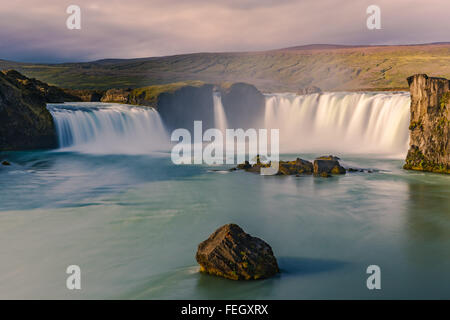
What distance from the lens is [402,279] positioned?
26.8 ft

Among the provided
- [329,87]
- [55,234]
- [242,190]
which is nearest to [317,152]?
[242,190]

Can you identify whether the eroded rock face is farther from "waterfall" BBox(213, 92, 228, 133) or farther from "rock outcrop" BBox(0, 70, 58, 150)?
"waterfall" BBox(213, 92, 228, 133)

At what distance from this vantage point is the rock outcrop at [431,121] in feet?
65.1

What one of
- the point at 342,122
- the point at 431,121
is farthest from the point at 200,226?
the point at 342,122

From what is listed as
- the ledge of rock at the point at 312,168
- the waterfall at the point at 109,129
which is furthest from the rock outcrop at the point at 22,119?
the ledge of rock at the point at 312,168

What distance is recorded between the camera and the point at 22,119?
3031 centimetres

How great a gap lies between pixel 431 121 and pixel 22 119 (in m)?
26.4

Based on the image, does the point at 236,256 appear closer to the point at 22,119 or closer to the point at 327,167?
the point at 327,167

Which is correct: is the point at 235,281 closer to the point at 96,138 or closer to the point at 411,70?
the point at 96,138

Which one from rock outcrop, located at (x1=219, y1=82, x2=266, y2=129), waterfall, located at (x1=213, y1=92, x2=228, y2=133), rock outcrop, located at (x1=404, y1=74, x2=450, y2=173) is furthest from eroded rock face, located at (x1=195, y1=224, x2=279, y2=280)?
rock outcrop, located at (x1=219, y1=82, x2=266, y2=129)

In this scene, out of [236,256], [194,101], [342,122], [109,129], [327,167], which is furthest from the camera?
[194,101]

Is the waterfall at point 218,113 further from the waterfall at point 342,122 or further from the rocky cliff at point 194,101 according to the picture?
the waterfall at point 342,122

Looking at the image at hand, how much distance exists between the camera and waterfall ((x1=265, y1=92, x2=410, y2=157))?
33.3 meters

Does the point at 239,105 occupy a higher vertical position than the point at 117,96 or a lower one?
lower
